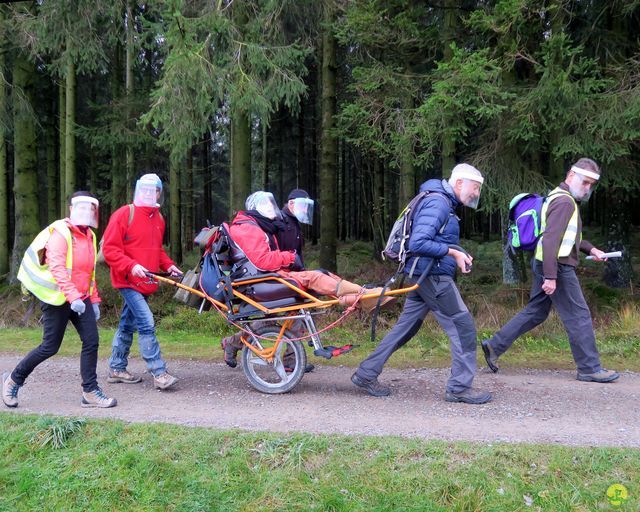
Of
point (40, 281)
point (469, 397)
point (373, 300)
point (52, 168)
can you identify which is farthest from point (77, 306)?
point (52, 168)

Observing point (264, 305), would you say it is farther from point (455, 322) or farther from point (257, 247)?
point (455, 322)

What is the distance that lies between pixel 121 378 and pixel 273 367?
177 centimetres

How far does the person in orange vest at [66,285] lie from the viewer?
16.5 feet

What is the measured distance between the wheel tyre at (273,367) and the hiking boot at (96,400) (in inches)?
51.9

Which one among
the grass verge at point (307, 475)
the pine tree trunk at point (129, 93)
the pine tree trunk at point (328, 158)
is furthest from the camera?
the pine tree trunk at point (328, 158)

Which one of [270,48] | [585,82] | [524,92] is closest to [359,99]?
[270,48]

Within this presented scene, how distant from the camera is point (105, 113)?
1452 centimetres

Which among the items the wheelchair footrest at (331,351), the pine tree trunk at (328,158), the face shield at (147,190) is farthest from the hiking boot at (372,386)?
the pine tree trunk at (328,158)

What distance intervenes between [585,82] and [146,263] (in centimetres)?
670

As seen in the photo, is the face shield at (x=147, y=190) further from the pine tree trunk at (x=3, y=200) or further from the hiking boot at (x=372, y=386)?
the pine tree trunk at (x=3, y=200)

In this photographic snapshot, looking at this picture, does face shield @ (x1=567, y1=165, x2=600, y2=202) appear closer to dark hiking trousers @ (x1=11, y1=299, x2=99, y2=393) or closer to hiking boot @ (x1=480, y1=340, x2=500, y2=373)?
hiking boot @ (x1=480, y1=340, x2=500, y2=373)

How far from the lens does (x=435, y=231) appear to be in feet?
16.7

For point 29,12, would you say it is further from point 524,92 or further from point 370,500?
point 370,500

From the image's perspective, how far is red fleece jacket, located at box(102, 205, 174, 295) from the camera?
5.68 meters
